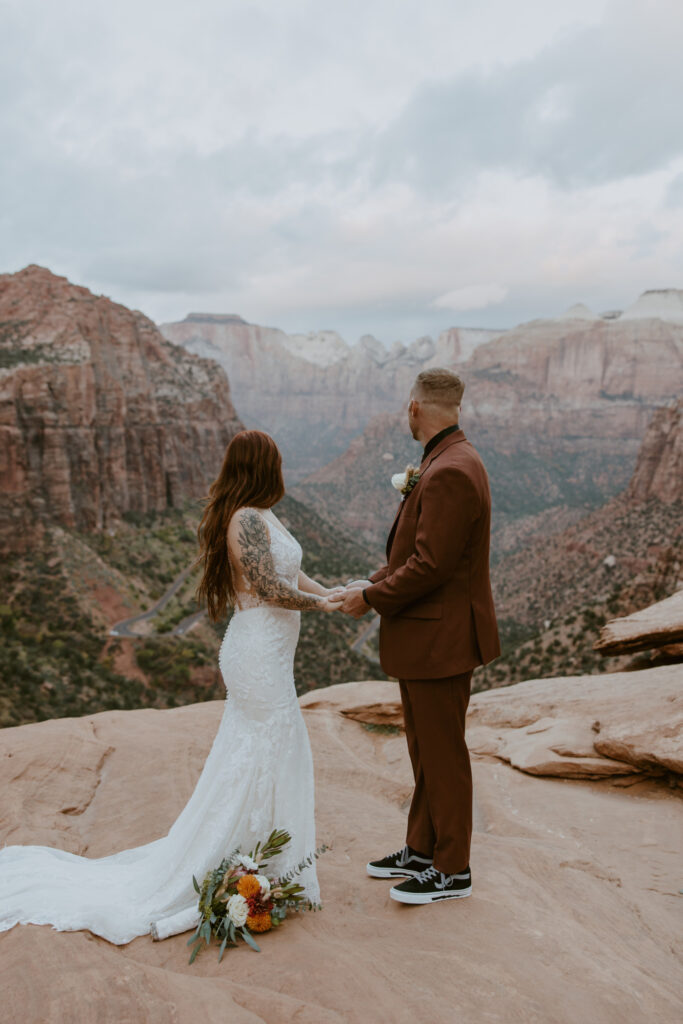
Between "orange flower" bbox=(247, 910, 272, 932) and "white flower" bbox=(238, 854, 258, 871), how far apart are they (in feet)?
0.89

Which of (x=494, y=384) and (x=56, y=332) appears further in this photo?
(x=494, y=384)

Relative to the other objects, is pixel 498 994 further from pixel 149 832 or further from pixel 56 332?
pixel 56 332

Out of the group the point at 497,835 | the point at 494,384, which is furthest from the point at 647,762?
the point at 494,384

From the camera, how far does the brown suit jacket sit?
12.9 ft

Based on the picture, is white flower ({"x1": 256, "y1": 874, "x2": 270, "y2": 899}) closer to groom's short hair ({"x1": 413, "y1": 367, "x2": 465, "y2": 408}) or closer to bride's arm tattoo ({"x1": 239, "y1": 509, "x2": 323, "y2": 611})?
bride's arm tattoo ({"x1": 239, "y1": 509, "x2": 323, "y2": 611})

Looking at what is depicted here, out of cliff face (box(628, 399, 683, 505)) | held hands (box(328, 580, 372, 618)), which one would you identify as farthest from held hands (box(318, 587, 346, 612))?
cliff face (box(628, 399, 683, 505))

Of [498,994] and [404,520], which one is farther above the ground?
[404,520]

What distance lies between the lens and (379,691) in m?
9.93

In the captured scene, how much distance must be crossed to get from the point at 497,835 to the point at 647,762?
203 cm

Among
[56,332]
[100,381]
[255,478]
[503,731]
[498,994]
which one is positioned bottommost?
[503,731]

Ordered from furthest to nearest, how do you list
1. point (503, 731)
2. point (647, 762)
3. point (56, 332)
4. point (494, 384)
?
1. point (494, 384)
2. point (56, 332)
3. point (503, 731)
4. point (647, 762)

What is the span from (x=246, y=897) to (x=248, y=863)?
0.26 m

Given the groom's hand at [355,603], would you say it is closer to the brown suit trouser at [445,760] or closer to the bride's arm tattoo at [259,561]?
the bride's arm tattoo at [259,561]

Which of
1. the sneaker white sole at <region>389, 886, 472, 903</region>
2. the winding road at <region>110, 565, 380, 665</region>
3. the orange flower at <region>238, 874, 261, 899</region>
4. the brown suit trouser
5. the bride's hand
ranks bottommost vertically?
the winding road at <region>110, 565, 380, 665</region>
